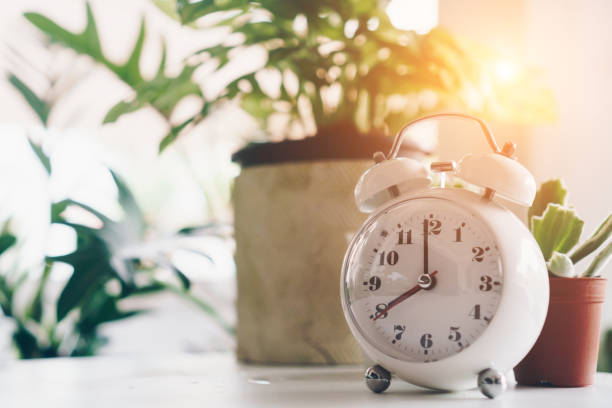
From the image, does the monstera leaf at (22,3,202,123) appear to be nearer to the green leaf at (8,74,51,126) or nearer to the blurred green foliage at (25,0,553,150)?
the blurred green foliage at (25,0,553,150)

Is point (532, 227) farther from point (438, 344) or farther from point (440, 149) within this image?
point (440, 149)

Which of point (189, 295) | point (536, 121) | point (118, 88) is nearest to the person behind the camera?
point (536, 121)

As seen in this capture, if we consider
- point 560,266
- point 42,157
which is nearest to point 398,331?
point 560,266

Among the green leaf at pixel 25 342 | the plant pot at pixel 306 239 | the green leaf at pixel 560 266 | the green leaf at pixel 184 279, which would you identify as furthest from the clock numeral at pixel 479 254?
the green leaf at pixel 25 342

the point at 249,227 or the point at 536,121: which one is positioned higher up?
the point at 536,121

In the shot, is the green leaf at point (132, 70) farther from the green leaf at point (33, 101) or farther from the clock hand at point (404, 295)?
the clock hand at point (404, 295)

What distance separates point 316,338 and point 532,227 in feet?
1.10

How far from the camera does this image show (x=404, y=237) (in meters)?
0.57

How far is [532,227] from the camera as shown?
68 centimetres

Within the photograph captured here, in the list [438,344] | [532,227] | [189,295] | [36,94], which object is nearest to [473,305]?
[438,344]

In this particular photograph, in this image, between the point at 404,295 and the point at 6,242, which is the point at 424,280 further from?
the point at 6,242

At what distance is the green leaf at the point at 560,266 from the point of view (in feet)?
1.98

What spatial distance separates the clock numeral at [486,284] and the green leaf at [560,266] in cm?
11

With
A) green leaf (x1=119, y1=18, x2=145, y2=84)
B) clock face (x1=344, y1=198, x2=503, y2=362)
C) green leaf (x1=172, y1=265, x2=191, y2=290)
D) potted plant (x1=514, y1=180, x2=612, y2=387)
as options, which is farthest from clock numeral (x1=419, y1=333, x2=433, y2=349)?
green leaf (x1=119, y1=18, x2=145, y2=84)
